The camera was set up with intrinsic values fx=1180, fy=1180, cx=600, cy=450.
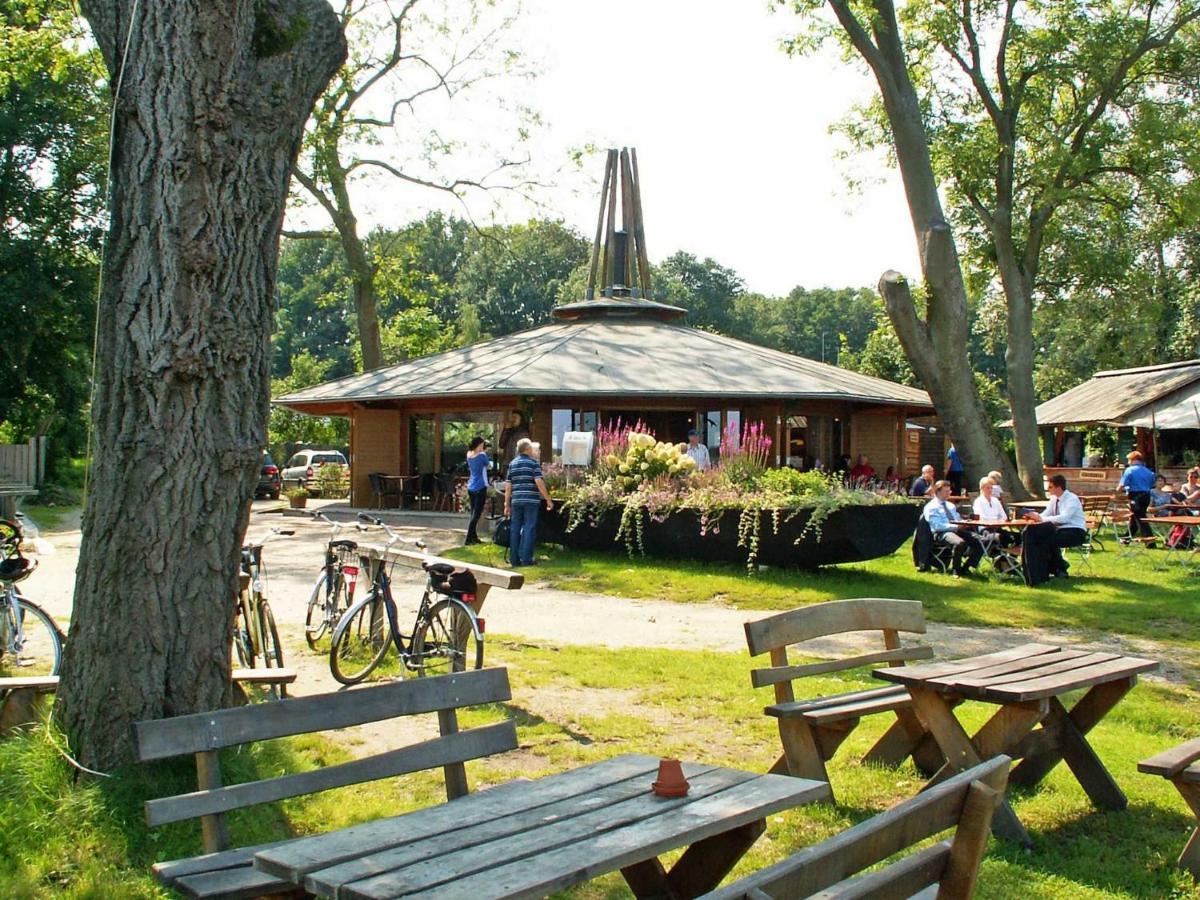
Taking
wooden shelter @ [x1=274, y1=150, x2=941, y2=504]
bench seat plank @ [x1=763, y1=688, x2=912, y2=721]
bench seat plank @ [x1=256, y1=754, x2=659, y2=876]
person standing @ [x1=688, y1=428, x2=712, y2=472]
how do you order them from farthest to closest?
wooden shelter @ [x1=274, y1=150, x2=941, y2=504]
person standing @ [x1=688, y1=428, x2=712, y2=472]
bench seat plank @ [x1=763, y1=688, x2=912, y2=721]
bench seat plank @ [x1=256, y1=754, x2=659, y2=876]

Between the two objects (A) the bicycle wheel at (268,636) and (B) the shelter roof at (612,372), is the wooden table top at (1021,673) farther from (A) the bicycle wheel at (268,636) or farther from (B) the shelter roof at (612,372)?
(B) the shelter roof at (612,372)

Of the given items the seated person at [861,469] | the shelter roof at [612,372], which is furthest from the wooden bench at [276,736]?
the seated person at [861,469]

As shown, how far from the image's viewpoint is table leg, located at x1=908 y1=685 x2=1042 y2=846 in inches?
193

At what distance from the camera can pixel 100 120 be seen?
2656cm

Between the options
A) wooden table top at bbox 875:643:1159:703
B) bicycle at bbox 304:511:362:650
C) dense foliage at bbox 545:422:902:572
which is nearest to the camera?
wooden table top at bbox 875:643:1159:703

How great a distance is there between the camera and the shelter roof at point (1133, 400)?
2869cm

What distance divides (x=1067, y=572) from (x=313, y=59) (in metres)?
12.2

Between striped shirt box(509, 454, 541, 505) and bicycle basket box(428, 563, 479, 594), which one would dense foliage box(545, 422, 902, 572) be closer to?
striped shirt box(509, 454, 541, 505)

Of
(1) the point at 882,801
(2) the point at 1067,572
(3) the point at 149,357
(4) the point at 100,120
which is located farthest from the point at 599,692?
(4) the point at 100,120

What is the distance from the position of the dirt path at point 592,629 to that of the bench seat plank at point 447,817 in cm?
306

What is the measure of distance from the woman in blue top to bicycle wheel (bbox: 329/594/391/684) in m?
8.19

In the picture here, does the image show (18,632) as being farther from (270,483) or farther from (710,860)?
(270,483)

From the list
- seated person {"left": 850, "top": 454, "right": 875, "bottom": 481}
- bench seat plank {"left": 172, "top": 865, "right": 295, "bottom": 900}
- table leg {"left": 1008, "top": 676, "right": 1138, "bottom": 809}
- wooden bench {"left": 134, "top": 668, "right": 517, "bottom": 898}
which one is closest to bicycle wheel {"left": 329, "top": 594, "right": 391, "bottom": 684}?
wooden bench {"left": 134, "top": 668, "right": 517, "bottom": 898}

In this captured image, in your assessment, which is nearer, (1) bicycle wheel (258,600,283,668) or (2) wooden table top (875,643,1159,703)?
(2) wooden table top (875,643,1159,703)
